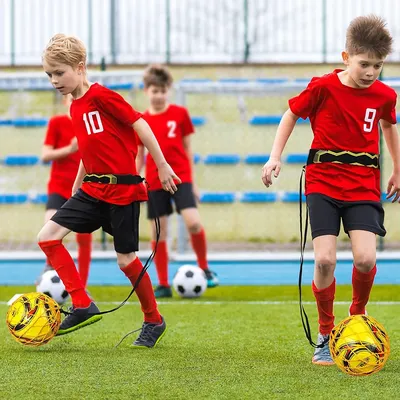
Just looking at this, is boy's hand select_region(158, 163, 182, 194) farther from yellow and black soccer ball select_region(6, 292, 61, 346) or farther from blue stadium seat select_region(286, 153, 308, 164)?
blue stadium seat select_region(286, 153, 308, 164)

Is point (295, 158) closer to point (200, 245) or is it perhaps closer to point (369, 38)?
point (200, 245)

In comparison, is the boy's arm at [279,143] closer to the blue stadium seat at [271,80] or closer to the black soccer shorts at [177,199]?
the black soccer shorts at [177,199]

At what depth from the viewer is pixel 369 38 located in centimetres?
434

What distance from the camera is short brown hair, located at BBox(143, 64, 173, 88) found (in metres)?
7.50

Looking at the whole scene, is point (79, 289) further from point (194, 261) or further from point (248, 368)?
point (194, 261)

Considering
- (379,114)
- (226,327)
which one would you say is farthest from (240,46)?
(379,114)

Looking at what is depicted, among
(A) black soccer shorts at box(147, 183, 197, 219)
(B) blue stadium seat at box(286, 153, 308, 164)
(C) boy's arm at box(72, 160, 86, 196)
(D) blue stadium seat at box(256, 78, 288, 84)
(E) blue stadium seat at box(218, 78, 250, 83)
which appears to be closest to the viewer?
(C) boy's arm at box(72, 160, 86, 196)

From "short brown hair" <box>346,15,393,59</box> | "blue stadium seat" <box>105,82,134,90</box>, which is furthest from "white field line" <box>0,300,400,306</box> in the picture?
"blue stadium seat" <box>105,82,134,90</box>

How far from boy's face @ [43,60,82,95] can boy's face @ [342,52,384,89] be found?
139 cm

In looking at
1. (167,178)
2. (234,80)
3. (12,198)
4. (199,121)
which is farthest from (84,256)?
(234,80)

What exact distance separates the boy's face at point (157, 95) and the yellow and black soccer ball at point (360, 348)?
394cm

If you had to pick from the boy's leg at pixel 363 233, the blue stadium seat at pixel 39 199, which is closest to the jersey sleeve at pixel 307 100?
the boy's leg at pixel 363 233

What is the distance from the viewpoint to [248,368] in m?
4.34

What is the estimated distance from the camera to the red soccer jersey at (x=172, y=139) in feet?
25.6
